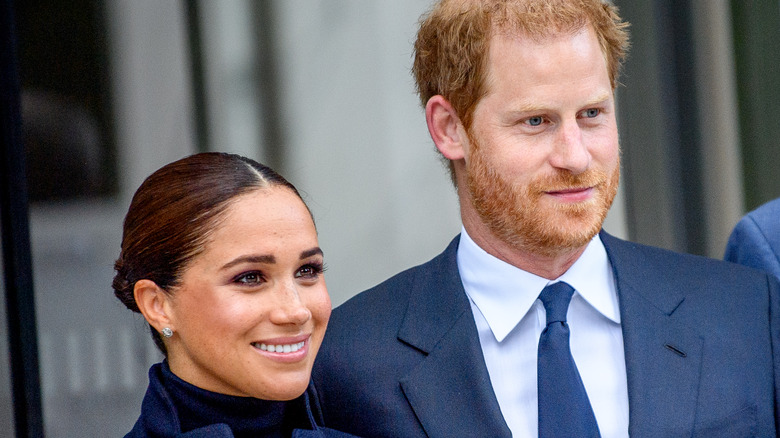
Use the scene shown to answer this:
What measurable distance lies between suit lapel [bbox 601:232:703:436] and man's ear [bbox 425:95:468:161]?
482 millimetres

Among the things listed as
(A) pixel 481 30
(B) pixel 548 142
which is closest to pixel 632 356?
(B) pixel 548 142

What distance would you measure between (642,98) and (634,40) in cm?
24

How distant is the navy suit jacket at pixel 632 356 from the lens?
237cm

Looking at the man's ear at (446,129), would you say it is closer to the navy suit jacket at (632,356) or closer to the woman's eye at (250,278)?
the navy suit jacket at (632,356)

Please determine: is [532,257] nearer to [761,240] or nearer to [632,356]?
[632,356]

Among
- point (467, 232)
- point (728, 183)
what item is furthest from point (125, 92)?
point (728, 183)

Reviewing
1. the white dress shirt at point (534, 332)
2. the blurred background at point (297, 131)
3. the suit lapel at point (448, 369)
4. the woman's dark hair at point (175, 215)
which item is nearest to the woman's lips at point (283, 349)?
the woman's dark hair at point (175, 215)

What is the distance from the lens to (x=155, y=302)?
2.19 meters

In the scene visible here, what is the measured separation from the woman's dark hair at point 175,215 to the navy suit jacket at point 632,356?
0.51 metres

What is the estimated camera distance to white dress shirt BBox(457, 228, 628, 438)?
240cm

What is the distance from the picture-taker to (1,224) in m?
3.22

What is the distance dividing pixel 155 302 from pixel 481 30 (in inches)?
41.6

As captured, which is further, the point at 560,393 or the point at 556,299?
the point at 556,299

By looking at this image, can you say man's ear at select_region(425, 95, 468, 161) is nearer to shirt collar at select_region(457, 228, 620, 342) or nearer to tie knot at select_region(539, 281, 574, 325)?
shirt collar at select_region(457, 228, 620, 342)
